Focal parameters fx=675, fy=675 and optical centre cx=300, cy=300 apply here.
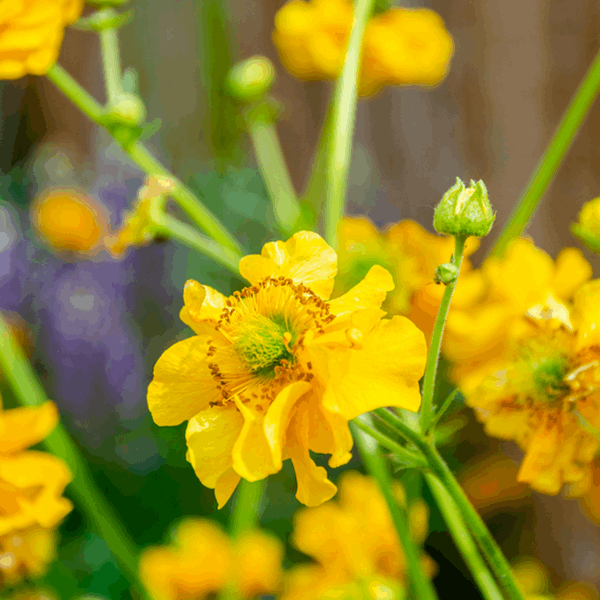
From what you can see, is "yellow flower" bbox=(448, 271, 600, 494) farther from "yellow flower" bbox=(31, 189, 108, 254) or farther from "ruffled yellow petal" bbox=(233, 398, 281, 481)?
"yellow flower" bbox=(31, 189, 108, 254)

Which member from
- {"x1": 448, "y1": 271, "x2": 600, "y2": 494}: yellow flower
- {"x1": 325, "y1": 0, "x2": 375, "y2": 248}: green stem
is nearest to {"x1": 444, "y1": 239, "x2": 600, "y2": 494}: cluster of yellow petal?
{"x1": 448, "y1": 271, "x2": 600, "y2": 494}: yellow flower

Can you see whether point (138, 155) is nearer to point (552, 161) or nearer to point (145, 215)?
point (145, 215)

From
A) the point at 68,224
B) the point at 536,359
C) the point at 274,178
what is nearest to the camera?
the point at 536,359

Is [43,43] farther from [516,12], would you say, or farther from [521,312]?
[516,12]

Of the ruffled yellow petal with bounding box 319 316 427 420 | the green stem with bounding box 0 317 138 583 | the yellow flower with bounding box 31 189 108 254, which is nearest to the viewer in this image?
the ruffled yellow petal with bounding box 319 316 427 420

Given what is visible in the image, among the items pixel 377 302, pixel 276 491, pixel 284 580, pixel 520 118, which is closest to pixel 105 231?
pixel 276 491

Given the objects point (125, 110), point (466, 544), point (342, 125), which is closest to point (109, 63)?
point (125, 110)

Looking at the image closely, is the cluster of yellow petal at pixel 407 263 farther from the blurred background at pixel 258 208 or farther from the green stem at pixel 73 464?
the blurred background at pixel 258 208
